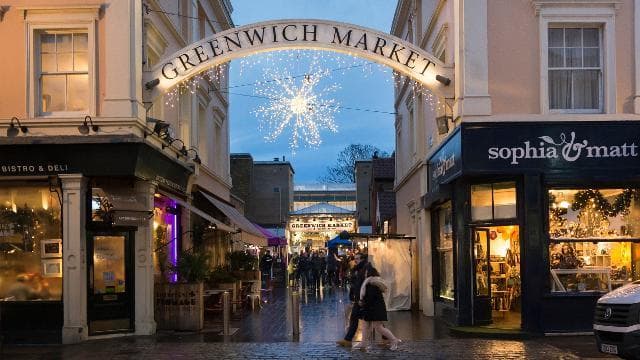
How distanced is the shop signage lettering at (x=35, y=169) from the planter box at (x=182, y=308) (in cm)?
381

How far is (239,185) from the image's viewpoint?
5719 centimetres

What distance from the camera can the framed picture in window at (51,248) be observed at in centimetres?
1667

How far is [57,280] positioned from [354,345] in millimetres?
6382

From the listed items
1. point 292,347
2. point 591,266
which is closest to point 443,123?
point 591,266

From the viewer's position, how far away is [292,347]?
15250 mm

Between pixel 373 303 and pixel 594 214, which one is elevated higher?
pixel 594 214

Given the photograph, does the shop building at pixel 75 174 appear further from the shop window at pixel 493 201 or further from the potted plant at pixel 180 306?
the shop window at pixel 493 201

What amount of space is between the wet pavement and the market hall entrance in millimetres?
1309

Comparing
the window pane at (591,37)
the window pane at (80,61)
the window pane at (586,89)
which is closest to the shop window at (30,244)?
the window pane at (80,61)

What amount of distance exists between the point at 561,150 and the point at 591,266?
8.59 ft

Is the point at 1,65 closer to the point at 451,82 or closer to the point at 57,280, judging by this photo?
the point at 57,280

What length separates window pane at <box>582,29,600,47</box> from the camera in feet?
57.4

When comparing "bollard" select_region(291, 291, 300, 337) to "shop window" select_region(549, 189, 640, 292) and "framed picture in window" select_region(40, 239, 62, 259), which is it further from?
"shop window" select_region(549, 189, 640, 292)

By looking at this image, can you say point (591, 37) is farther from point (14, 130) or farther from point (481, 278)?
point (14, 130)
